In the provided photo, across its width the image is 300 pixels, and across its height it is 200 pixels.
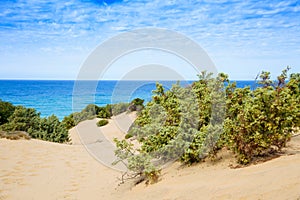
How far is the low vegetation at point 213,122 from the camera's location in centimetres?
618

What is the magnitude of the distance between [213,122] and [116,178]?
12.1 ft

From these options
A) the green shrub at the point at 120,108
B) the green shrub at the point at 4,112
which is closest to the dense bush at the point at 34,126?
the green shrub at the point at 4,112

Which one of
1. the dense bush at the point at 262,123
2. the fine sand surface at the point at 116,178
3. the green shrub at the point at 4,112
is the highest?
the green shrub at the point at 4,112

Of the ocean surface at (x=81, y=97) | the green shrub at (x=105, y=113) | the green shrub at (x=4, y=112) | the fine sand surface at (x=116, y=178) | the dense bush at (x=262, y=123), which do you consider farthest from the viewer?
the green shrub at (x=105, y=113)

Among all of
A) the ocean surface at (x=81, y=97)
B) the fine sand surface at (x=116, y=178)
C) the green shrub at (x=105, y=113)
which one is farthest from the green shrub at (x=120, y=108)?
the fine sand surface at (x=116, y=178)

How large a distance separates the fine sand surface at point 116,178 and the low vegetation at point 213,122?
447mm

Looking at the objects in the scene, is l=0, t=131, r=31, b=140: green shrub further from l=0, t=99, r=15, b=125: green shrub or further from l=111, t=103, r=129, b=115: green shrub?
l=111, t=103, r=129, b=115: green shrub

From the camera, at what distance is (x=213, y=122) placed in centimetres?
757

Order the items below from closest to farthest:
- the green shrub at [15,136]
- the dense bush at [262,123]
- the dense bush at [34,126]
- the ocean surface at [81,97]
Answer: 1. the dense bush at [262,123]
2. the green shrub at [15,136]
3. the ocean surface at [81,97]
4. the dense bush at [34,126]

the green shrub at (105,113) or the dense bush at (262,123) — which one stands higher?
the green shrub at (105,113)

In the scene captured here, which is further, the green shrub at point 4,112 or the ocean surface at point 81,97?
the green shrub at point 4,112

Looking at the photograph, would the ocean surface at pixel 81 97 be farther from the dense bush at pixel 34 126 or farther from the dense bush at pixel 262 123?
the dense bush at pixel 34 126

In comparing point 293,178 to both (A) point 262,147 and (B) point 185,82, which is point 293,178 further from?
(B) point 185,82

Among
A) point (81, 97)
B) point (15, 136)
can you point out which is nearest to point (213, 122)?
point (15, 136)
